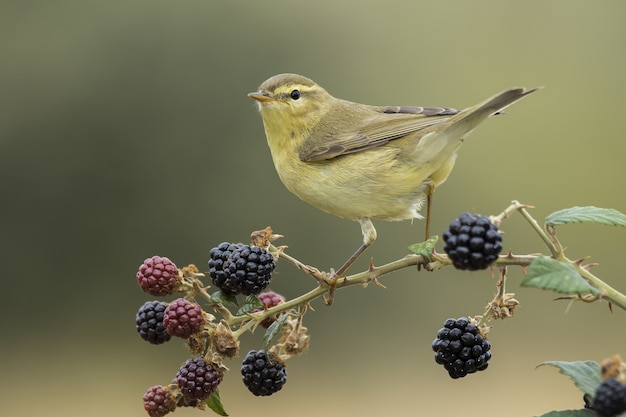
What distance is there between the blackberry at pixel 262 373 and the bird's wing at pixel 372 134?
1608 mm

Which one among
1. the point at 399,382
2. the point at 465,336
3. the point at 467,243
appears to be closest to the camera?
the point at 467,243

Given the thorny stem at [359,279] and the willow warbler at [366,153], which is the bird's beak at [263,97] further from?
the thorny stem at [359,279]

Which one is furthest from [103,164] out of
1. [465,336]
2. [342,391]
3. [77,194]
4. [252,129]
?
[465,336]

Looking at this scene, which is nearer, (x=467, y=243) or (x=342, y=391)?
(x=467, y=243)

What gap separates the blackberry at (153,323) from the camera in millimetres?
2648

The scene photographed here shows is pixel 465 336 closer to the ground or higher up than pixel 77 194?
closer to the ground

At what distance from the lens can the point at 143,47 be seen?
1103cm

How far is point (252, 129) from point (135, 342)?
378cm

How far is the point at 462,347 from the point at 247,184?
332 inches

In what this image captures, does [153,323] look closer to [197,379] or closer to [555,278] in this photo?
[197,379]

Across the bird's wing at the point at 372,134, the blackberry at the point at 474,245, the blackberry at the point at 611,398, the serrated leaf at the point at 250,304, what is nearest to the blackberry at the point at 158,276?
the serrated leaf at the point at 250,304

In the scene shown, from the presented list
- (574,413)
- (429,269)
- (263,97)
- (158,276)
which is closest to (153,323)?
(158,276)

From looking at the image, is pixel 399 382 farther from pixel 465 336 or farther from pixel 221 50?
pixel 465 336

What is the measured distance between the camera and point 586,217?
88.0 inches
